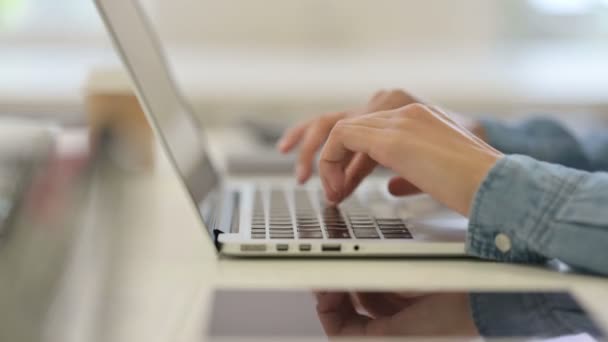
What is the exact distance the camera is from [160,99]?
2.72ft

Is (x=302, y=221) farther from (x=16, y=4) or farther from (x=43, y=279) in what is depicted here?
(x=16, y=4)

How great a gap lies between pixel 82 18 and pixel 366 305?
6.03ft

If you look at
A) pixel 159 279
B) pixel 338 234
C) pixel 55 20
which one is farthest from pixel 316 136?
pixel 55 20

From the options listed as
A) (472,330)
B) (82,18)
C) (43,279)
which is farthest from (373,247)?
(82,18)

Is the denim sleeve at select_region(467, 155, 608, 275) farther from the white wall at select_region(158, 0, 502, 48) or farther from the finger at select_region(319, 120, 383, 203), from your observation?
the white wall at select_region(158, 0, 502, 48)

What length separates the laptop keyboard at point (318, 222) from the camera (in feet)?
2.45

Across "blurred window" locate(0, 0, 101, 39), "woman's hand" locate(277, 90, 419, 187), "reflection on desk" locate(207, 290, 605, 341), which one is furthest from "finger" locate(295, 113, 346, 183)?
"blurred window" locate(0, 0, 101, 39)

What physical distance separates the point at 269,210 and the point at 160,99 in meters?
0.16

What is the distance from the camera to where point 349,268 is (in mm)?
691

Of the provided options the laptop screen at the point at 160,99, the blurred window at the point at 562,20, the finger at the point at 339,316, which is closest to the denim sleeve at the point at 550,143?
the laptop screen at the point at 160,99

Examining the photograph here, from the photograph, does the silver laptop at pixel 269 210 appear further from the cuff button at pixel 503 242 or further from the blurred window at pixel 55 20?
the blurred window at pixel 55 20

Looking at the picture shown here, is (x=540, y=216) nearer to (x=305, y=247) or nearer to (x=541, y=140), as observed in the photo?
(x=305, y=247)

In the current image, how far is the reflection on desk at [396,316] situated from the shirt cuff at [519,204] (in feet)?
0.21

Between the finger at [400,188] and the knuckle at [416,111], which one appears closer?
the knuckle at [416,111]
